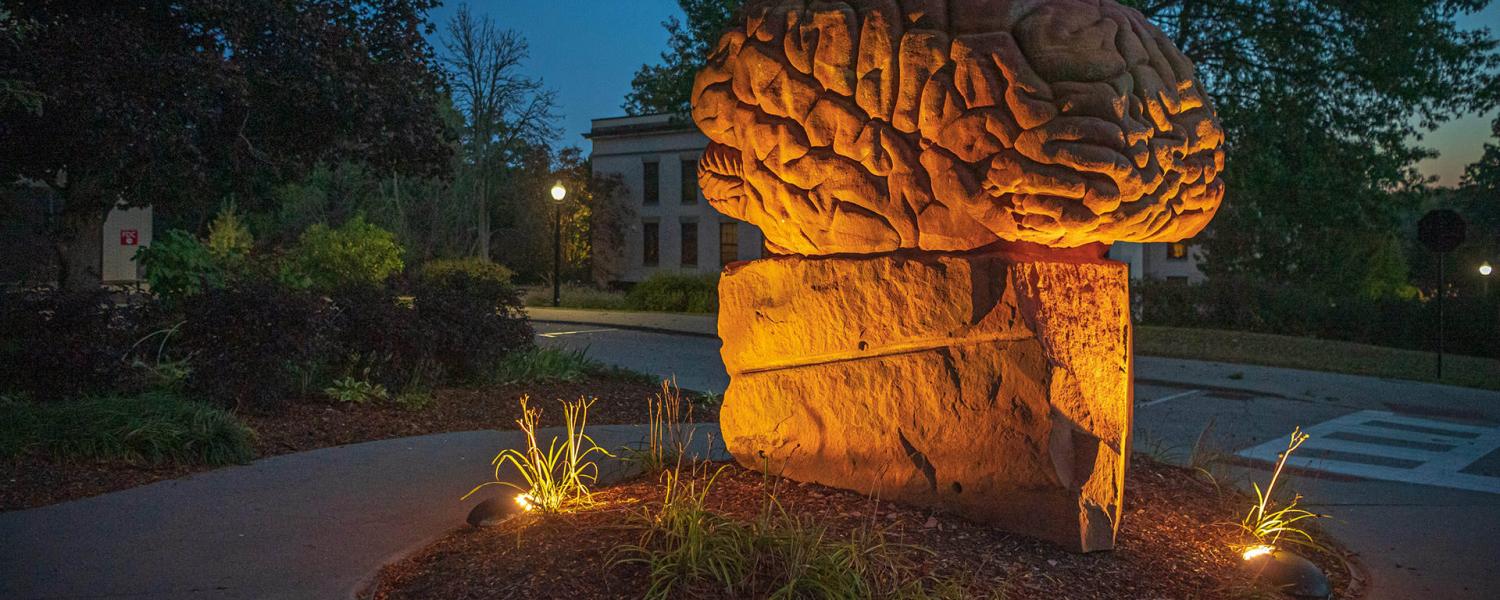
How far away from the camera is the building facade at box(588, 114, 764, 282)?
3725cm

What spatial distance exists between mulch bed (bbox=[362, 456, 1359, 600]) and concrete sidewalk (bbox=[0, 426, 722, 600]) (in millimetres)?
377

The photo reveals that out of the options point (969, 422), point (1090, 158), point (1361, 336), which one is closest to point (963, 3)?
point (1090, 158)

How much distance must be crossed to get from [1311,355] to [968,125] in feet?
56.0

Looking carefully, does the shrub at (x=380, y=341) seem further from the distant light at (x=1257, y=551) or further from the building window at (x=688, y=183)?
the building window at (x=688, y=183)

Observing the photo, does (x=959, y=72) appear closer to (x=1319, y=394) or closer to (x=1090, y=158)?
(x=1090, y=158)

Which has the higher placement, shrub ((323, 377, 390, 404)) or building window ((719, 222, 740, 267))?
building window ((719, 222, 740, 267))

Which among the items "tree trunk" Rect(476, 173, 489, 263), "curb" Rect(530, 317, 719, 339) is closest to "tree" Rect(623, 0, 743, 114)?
"curb" Rect(530, 317, 719, 339)

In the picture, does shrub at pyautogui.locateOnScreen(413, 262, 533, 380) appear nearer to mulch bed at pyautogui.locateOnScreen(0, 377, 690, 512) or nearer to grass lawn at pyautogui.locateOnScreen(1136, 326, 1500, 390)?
mulch bed at pyautogui.locateOnScreen(0, 377, 690, 512)

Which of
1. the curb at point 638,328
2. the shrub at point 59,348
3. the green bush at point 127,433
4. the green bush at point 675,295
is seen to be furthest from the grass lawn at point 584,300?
the green bush at point 127,433

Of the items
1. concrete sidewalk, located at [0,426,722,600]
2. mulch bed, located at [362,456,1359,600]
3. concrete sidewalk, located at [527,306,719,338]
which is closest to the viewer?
mulch bed, located at [362,456,1359,600]

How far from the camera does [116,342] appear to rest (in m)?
8.29

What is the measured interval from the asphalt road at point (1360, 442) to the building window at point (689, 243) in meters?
18.5

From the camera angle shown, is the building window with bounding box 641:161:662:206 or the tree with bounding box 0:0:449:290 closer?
the tree with bounding box 0:0:449:290

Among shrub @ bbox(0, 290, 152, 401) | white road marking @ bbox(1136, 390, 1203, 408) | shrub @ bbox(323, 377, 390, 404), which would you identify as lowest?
white road marking @ bbox(1136, 390, 1203, 408)
